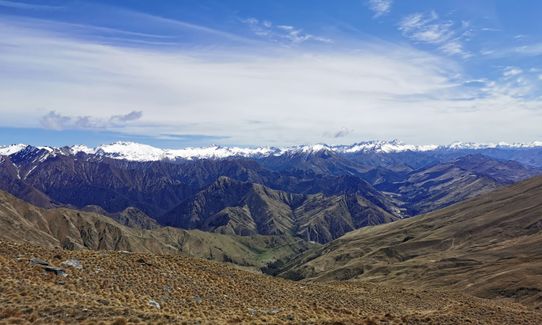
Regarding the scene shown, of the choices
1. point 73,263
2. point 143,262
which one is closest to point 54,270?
point 73,263

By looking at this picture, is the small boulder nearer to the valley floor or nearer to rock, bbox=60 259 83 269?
the valley floor

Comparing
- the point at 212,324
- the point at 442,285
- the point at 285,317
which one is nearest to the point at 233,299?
the point at 285,317

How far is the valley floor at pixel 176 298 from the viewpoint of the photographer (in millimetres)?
31766

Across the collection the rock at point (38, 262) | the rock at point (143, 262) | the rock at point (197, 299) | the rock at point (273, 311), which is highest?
the rock at point (38, 262)

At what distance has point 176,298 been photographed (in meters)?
41.6

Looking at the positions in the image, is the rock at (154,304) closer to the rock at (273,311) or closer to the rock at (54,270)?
the rock at (54,270)

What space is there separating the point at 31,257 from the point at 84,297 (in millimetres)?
12307

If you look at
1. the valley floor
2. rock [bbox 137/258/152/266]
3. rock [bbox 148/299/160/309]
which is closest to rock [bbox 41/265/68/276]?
the valley floor

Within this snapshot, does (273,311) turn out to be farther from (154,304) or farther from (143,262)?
(143,262)

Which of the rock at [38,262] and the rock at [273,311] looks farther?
the rock at [38,262]

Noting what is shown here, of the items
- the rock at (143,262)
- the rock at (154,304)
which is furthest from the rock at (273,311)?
the rock at (143,262)

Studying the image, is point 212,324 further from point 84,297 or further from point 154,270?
point 154,270

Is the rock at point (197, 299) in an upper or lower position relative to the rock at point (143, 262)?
lower

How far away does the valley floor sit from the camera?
31.8m
